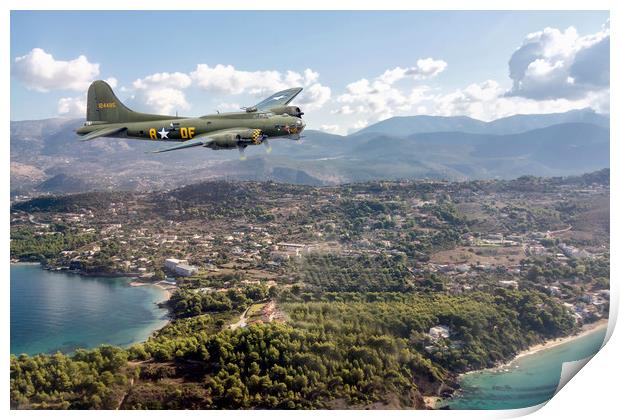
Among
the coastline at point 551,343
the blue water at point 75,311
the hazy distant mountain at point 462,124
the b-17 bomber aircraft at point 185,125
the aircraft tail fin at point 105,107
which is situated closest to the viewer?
the b-17 bomber aircraft at point 185,125

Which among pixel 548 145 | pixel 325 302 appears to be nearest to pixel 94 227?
pixel 325 302

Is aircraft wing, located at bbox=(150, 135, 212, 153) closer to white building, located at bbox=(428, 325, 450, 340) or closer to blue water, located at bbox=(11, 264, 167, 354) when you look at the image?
blue water, located at bbox=(11, 264, 167, 354)

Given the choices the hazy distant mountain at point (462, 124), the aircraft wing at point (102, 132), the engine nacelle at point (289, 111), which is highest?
the hazy distant mountain at point (462, 124)

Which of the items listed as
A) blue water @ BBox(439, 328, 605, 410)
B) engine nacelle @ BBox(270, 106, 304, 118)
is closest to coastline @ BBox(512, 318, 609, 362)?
blue water @ BBox(439, 328, 605, 410)

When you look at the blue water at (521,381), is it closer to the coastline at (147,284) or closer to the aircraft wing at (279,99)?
the aircraft wing at (279,99)

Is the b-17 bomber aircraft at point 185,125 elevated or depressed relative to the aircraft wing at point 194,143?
elevated

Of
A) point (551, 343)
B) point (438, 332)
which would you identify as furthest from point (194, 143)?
point (551, 343)

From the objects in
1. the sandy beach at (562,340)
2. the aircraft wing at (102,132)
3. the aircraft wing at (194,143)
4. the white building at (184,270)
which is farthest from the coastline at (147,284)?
the sandy beach at (562,340)
